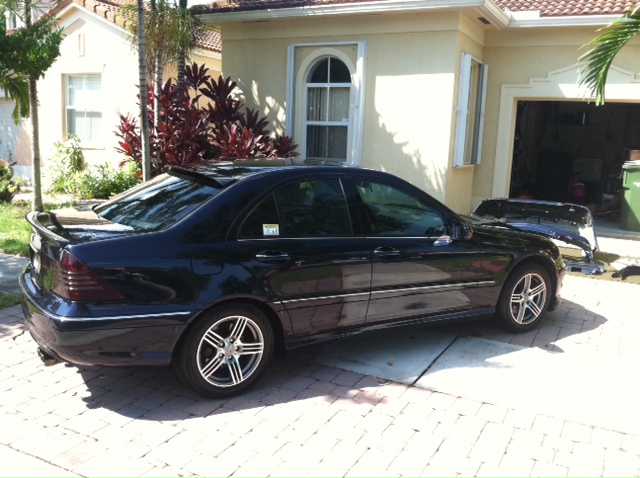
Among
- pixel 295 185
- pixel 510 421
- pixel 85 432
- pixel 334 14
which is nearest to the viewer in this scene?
pixel 85 432

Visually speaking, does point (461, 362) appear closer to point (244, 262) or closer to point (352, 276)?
point (352, 276)

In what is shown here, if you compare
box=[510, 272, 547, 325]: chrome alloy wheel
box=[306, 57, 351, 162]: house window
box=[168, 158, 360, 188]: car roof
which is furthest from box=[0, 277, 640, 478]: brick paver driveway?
box=[306, 57, 351, 162]: house window

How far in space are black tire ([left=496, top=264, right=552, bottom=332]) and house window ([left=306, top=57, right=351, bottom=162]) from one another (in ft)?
20.1

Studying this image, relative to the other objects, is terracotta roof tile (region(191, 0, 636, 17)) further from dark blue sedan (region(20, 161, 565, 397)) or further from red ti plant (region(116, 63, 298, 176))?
dark blue sedan (region(20, 161, 565, 397))

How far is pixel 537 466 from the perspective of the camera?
361 cm

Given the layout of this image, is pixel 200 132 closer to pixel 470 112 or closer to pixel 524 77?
pixel 470 112

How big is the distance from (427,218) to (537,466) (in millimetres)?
2229

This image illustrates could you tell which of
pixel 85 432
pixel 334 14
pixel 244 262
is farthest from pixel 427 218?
pixel 334 14

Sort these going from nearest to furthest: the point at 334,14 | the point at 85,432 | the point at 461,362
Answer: the point at 85,432 < the point at 461,362 < the point at 334,14

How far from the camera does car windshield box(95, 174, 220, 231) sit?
14.3 feet

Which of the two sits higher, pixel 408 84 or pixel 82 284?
pixel 408 84

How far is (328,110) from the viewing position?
1166cm

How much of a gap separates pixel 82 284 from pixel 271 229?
132 centimetres

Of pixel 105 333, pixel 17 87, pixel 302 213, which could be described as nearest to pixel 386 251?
pixel 302 213
